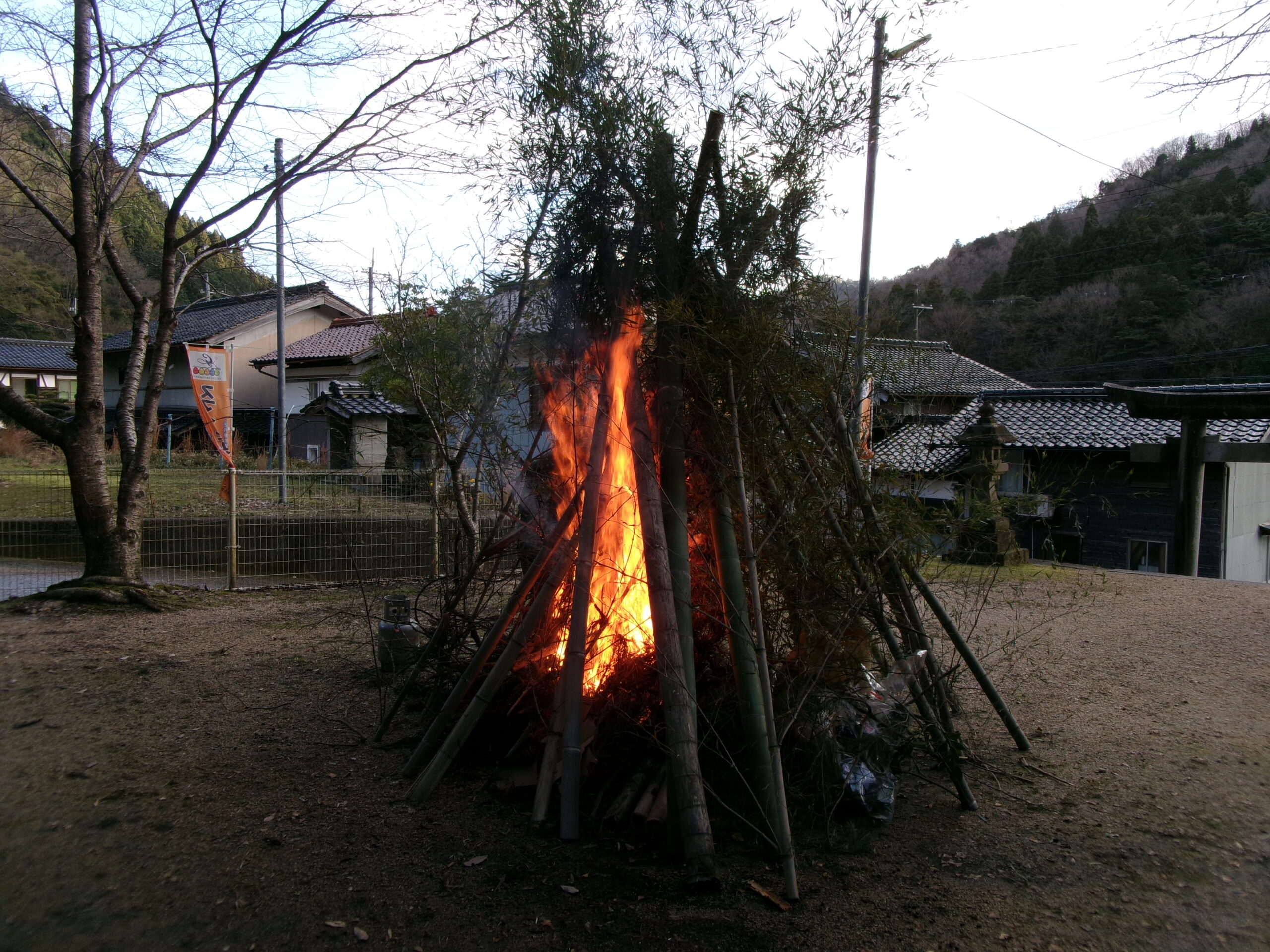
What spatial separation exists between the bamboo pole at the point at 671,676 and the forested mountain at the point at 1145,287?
2219 cm

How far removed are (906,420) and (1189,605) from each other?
6976 millimetres

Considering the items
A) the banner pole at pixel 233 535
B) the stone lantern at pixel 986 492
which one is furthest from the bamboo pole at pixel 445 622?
the banner pole at pixel 233 535

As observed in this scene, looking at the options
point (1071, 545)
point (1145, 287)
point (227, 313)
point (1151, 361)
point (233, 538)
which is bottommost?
point (1071, 545)

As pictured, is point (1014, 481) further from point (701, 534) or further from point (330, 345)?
point (330, 345)

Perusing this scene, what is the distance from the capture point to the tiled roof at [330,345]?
23594 millimetres

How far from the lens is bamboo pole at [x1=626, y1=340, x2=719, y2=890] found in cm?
309

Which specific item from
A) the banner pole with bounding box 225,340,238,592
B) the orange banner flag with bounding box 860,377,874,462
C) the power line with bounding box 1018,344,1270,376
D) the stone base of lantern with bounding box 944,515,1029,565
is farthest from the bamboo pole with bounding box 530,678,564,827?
the power line with bounding box 1018,344,1270,376

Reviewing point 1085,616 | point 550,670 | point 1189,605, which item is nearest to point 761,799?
point 550,670

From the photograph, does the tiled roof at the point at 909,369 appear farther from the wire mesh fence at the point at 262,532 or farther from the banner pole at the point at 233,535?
the banner pole at the point at 233,535

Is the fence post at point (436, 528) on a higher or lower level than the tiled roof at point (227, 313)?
lower

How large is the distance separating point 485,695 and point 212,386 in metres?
10.9

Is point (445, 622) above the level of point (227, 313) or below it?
below

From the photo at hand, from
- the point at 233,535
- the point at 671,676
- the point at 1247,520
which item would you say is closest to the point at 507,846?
the point at 671,676

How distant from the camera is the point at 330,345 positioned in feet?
83.0
